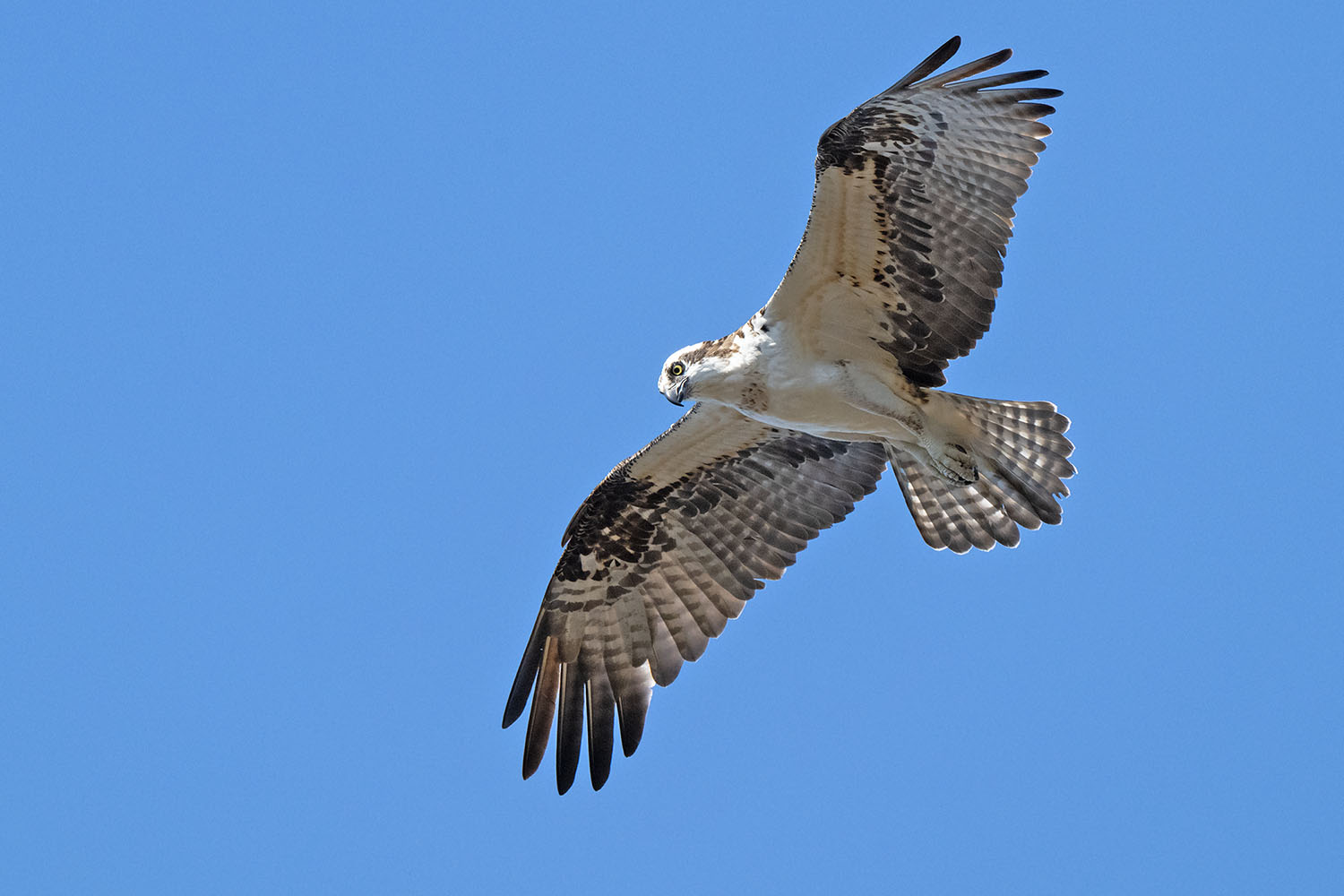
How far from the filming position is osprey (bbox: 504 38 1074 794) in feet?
31.1

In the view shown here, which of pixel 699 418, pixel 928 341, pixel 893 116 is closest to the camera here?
pixel 893 116

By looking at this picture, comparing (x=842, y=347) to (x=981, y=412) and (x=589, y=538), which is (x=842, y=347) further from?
(x=589, y=538)

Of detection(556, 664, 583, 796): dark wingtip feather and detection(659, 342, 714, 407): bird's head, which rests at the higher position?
detection(659, 342, 714, 407): bird's head

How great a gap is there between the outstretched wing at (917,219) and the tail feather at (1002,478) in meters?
0.52

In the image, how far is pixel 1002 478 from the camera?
10414mm

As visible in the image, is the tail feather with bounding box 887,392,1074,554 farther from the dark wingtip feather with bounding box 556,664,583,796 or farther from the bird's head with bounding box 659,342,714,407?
the dark wingtip feather with bounding box 556,664,583,796

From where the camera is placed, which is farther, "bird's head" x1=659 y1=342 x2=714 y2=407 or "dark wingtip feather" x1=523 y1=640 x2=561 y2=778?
"dark wingtip feather" x1=523 y1=640 x2=561 y2=778

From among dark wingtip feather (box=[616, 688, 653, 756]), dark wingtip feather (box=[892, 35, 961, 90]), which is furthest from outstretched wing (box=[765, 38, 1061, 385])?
dark wingtip feather (box=[616, 688, 653, 756])

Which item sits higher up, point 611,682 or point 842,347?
point 842,347

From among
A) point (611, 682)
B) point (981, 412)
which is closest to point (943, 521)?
point (981, 412)

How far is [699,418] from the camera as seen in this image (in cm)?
1077

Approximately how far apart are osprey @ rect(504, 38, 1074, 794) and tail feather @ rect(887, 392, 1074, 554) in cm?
1

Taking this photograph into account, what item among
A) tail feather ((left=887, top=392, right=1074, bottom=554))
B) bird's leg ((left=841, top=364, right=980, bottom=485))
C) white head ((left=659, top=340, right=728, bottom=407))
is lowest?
tail feather ((left=887, top=392, right=1074, bottom=554))

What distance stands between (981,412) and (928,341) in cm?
61
